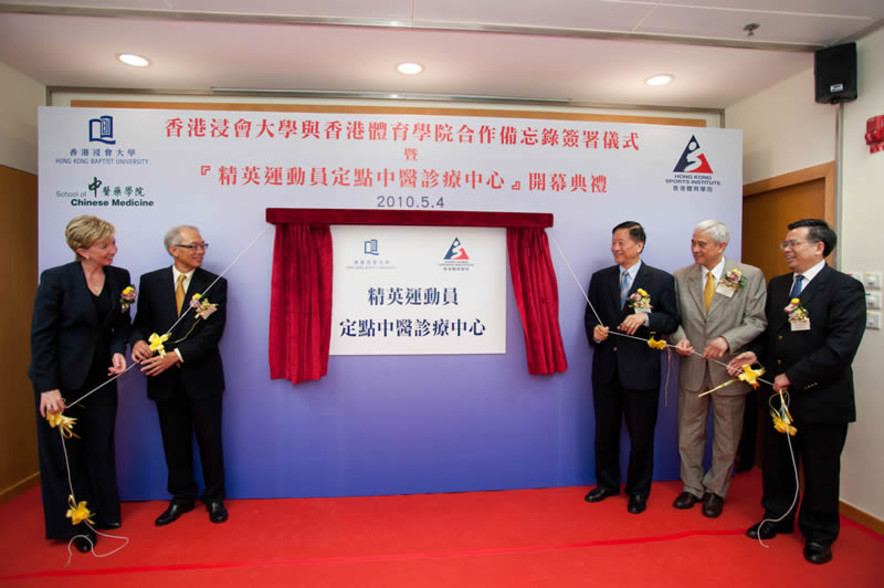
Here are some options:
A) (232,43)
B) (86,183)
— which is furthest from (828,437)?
(86,183)

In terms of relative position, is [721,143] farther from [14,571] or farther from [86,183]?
[14,571]

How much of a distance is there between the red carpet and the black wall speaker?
8.45ft

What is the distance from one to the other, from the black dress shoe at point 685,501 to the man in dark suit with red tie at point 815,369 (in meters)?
0.37

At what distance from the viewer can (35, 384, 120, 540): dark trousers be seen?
93.1 inches

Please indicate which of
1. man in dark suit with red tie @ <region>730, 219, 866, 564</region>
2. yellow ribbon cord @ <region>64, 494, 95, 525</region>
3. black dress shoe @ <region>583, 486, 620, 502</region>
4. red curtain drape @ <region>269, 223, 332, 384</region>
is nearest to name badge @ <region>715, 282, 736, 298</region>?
man in dark suit with red tie @ <region>730, 219, 866, 564</region>

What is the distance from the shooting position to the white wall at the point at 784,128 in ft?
9.84

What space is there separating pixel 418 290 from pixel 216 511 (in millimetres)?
1770

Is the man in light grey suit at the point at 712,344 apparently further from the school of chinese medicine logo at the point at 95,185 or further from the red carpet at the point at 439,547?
the school of chinese medicine logo at the point at 95,185

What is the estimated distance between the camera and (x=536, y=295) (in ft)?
9.66

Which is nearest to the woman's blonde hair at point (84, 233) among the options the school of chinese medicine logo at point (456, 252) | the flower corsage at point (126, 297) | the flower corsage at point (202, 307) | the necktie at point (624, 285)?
the flower corsage at point (126, 297)

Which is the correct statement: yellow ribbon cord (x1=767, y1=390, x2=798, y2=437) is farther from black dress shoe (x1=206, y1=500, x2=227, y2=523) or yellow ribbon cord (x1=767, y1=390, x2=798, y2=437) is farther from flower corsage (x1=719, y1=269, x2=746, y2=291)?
black dress shoe (x1=206, y1=500, x2=227, y2=523)

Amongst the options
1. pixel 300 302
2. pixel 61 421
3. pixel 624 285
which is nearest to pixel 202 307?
pixel 300 302

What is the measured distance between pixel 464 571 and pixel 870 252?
9.64 ft

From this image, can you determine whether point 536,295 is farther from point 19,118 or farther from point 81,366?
point 19,118
